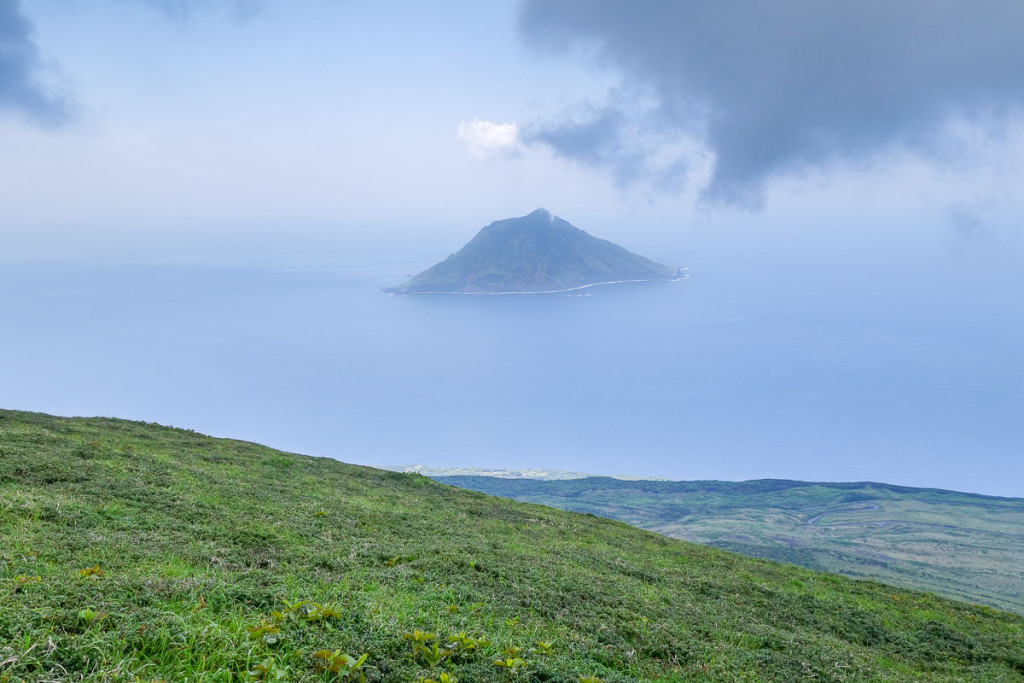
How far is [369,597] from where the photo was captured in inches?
410

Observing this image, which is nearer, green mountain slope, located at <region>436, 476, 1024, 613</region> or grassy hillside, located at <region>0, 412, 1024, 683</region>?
grassy hillside, located at <region>0, 412, 1024, 683</region>

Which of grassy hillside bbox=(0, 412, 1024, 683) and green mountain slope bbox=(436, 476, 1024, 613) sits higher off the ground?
grassy hillside bbox=(0, 412, 1024, 683)

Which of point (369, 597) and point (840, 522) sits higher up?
point (369, 597)

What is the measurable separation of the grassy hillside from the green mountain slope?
71.0 meters

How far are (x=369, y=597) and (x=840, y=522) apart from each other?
496 ft

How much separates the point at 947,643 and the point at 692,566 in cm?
770

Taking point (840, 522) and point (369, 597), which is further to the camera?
point (840, 522)

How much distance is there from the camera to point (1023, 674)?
14.4 metres

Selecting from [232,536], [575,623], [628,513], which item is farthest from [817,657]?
[628,513]

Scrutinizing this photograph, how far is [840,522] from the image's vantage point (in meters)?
134

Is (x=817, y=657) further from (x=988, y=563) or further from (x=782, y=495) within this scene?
(x=782, y=495)

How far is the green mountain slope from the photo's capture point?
290ft

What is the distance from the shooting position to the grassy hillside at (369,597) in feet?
22.4

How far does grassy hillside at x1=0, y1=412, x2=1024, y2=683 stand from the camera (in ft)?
22.4
